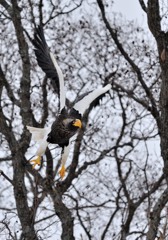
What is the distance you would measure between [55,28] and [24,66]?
1729 mm

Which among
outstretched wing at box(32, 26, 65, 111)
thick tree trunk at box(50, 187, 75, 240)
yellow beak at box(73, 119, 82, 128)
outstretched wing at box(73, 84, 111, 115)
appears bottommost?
thick tree trunk at box(50, 187, 75, 240)

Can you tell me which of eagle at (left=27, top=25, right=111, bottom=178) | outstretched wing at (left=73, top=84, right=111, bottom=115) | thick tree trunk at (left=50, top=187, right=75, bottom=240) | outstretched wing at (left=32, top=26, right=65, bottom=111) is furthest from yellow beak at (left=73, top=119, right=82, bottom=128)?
thick tree trunk at (left=50, top=187, right=75, bottom=240)

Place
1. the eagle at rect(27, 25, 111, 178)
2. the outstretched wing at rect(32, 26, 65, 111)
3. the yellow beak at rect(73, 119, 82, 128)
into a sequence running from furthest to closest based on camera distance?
the outstretched wing at rect(32, 26, 65, 111) < the eagle at rect(27, 25, 111, 178) < the yellow beak at rect(73, 119, 82, 128)

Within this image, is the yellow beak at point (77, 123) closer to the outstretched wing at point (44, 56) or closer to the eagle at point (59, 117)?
the eagle at point (59, 117)

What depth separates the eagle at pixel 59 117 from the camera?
723cm

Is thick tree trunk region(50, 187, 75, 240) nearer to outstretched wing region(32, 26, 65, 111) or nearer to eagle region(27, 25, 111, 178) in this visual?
eagle region(27, 25, 111, 178)

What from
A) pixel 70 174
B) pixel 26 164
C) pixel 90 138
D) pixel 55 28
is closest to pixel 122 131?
pixel 90 138

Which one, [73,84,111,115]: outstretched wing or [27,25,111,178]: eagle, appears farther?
[73,84,111,115]: outstretched wing

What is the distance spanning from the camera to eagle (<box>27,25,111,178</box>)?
7.23 meters

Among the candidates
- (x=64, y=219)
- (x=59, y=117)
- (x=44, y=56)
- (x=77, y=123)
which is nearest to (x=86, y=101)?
(x=59, y=117)

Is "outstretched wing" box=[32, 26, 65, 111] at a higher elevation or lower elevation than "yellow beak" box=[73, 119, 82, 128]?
higher

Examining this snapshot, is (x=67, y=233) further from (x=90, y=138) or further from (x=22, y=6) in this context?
(x=22, y=6)

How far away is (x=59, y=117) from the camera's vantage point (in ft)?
24.3

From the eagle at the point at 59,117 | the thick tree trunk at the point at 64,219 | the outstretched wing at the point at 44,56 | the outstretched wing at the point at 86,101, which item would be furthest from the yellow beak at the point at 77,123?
the thick tree trunk at the point at 64,219
